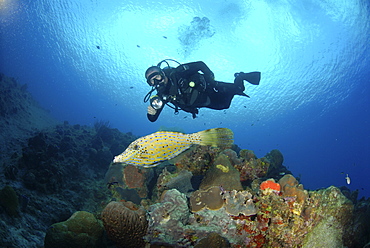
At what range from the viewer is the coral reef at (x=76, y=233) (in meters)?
2.93

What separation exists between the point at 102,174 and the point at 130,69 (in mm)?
35108

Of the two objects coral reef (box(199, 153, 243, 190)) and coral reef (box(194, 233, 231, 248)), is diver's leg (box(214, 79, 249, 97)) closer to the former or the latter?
coral reef (box(199, 153, 243, 190))

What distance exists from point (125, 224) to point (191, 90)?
4.30 m

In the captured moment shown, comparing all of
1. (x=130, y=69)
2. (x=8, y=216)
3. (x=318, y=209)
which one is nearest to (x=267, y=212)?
(x=318, y=209)

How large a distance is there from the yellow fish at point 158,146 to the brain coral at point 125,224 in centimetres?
109

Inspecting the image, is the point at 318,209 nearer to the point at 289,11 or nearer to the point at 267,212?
the point at 267,212

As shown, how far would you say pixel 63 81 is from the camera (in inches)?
2894

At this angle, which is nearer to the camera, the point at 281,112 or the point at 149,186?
the point at 149,186

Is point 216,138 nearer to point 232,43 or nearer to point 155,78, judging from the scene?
point 155,78

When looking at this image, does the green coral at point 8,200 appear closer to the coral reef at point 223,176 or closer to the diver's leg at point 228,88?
the coral reef at point 223,176

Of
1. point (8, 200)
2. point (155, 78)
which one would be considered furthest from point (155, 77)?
point (8, 200)

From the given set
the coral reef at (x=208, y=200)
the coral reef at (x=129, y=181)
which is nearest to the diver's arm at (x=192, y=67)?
the coral reef at (x=129, y=181)

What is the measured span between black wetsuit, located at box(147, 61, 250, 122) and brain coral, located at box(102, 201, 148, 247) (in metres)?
2.31

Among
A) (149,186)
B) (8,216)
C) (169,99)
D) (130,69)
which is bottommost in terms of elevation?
(8,216)
